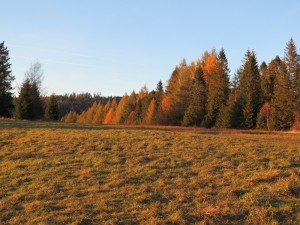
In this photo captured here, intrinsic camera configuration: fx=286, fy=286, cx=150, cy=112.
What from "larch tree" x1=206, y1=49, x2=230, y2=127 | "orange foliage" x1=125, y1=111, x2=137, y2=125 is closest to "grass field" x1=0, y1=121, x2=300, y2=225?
"larch tree" x1=206, y1=49, x2=230, y2=127

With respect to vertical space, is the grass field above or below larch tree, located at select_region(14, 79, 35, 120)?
below

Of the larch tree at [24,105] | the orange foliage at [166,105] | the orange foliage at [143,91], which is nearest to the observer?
the larch tree at [24,105]

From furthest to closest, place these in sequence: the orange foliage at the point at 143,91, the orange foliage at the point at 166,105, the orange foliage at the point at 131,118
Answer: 1. the orange foliage at the point at 143,91
2. the orange foliage at the point at 131,118
3. the orange foliage at the point at 166,105

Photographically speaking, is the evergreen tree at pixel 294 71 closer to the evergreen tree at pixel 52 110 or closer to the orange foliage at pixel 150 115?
the orange foliage at pixel 150 115

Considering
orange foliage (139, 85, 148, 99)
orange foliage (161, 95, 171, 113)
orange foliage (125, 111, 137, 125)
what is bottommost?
orange foliage (125, 111, 137, 125)

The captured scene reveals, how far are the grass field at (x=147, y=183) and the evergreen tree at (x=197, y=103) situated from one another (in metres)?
36.8

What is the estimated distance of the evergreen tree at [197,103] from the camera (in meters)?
54.1

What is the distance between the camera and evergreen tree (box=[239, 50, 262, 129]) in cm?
4862

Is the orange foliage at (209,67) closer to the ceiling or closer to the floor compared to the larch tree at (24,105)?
closer to the ceiling

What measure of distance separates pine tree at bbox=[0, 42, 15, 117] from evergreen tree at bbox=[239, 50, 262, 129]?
3911 centimetres

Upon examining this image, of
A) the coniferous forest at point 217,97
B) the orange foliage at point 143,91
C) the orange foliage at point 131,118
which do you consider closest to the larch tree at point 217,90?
the coniferous forest at point 217,97

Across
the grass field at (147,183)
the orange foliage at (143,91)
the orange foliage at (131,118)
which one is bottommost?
the grass field at (147,183)

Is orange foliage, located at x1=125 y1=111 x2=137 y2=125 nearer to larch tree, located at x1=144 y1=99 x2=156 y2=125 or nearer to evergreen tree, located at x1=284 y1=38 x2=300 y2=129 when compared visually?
larch tree, located at x1=144 y1=99 x2=156 y2=125

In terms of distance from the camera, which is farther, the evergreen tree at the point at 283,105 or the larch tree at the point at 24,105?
the evergreen tree at the point at 283,105
